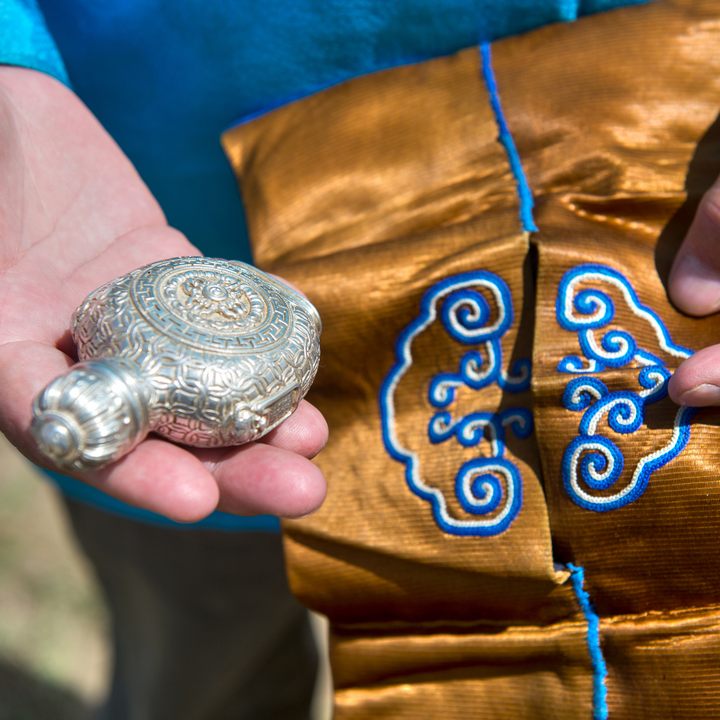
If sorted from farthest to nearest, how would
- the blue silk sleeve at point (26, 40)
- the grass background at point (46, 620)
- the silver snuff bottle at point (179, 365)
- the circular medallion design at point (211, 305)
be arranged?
1. the grass background at point (46, 620)
2. the blue silk sleeve at point (26, 40)
3. the circular medallion design at point (211, 305)
4. the silver snuff bottle at point (179, 365)

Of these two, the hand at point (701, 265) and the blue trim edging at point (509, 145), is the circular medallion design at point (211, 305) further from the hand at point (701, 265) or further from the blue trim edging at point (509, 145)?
the hand at point (701, 265)

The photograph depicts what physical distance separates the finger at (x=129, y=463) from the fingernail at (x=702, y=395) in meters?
0.48

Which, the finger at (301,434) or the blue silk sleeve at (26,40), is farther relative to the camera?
the blue silk sleeve at (26,40)

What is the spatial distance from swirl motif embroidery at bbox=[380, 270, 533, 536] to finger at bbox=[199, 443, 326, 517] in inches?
6.9

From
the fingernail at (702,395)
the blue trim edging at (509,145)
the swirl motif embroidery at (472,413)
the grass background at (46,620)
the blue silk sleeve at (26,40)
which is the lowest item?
the grass background at (46,620)

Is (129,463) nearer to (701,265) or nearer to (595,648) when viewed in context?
(595,648)

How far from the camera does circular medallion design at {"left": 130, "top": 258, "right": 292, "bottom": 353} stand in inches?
35.5

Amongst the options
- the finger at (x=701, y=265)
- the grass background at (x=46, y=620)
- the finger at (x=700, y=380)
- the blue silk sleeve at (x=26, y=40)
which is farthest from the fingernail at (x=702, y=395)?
the grass background at (x=46, y=620)

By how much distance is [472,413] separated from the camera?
97cm

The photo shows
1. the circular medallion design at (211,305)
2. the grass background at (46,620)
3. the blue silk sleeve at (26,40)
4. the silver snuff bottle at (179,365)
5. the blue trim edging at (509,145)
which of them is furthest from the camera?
the grass background at (46,620)

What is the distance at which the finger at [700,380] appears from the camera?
81cm

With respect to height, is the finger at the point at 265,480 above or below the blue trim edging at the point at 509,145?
below

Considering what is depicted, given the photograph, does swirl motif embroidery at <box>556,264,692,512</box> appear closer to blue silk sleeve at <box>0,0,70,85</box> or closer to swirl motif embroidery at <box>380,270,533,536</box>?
swirl motif embroidery at <box>380,270,533,536</box>

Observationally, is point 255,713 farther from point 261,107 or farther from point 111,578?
point 261,107
